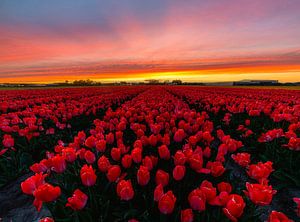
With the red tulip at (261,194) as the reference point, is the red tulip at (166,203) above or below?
below

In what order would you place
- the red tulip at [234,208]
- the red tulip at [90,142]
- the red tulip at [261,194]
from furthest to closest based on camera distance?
1. the red tulip at [90,142]
2. the red tulip at [261,194]
3. the red tulip at [234,208]

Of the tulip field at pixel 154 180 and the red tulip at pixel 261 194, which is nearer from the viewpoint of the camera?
the red tulip at pixel 261 194

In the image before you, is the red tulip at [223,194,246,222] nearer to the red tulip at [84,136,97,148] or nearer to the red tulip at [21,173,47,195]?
the red tulip at [21,173,47,195]

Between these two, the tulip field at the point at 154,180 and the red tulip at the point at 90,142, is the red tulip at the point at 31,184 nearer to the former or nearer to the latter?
the tulip field at the point at 154,180

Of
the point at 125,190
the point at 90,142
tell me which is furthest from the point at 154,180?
the point at 90,142

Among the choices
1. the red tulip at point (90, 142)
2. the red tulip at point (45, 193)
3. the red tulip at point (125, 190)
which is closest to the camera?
the red tulip at point (45, 193)

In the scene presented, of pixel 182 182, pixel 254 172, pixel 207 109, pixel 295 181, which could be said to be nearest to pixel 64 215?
pixel 182 182

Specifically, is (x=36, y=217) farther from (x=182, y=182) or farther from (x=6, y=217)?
(x=182, y=182)

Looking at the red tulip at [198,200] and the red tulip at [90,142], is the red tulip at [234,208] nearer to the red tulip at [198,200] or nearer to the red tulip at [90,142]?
the red tulip at [198,200]

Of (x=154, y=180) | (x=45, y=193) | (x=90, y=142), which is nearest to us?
(x=45, y=193)

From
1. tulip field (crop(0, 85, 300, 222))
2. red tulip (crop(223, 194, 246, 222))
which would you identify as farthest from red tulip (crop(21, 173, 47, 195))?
red tulip (crop(223, 194, 246, 222))

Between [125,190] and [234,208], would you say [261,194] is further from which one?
[125,190]

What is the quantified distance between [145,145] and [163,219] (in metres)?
1.79

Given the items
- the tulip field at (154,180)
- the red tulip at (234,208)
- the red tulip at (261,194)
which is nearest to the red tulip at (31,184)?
the tulip field at (154,180)
